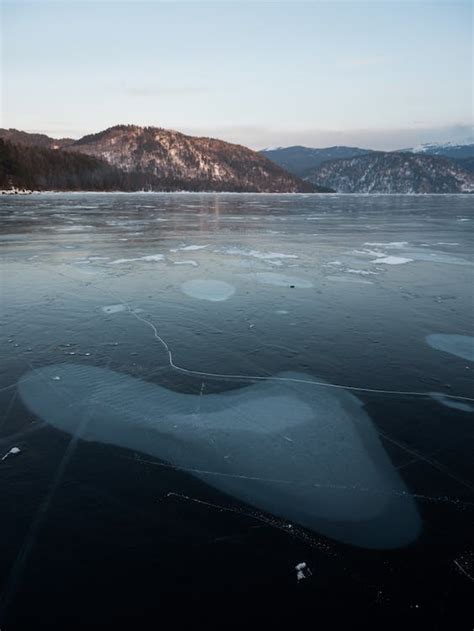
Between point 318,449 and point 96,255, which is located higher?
point 96,255

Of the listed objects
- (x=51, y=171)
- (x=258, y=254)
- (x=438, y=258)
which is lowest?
(x=438, y=258)

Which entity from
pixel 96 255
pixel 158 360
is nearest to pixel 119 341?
pixel 158 360

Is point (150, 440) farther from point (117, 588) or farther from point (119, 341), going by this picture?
point (119, 341)

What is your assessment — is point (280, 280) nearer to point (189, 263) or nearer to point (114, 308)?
point (189, 263)

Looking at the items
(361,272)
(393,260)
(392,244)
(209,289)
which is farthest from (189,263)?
(392,244)

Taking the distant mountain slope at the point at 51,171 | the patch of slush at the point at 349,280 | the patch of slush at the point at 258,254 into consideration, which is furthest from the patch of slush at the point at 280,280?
the distant mountain slope at the point at 51,171

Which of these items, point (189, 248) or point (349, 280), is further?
point (189, 248)

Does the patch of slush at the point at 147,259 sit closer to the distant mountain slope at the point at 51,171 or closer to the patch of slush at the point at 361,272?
the patch of slush at the point at 361,272
